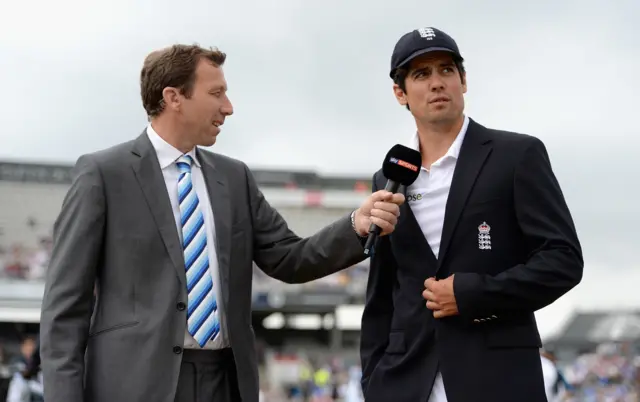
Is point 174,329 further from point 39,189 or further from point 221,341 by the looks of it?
point 39,189

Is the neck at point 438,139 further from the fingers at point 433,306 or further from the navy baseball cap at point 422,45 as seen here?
the fingers at point 433,306

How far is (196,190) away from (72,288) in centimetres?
60

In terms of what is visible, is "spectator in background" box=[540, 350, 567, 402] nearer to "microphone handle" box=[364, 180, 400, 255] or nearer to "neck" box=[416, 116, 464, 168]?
"neck" box=[416, 116, 464, 168]

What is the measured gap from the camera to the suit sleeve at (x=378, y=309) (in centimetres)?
345

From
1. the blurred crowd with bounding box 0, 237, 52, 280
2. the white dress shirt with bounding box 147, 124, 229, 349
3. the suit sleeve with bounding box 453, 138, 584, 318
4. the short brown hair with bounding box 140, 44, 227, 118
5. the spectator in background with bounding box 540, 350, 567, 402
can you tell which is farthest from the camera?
the blurred crowd with bounding box 0, 237, 52, 280

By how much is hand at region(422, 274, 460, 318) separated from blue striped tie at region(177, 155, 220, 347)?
0.81m

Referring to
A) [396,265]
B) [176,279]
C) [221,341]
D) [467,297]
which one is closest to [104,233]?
[176,279]

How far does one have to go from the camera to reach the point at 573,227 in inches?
126

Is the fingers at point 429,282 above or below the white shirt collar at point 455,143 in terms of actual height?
below

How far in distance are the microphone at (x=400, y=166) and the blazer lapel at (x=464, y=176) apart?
0.15 m

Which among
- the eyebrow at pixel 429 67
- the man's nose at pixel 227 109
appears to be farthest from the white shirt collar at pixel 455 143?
the man's nose at pixel 227 109

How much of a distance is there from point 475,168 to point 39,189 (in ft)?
119

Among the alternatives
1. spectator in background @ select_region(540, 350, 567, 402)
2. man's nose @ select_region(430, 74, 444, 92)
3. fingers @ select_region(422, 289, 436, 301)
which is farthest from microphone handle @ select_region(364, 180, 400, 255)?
spectator in background @ select_region(540, 350, 567, 402)

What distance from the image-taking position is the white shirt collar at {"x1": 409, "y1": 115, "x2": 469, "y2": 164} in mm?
3373
